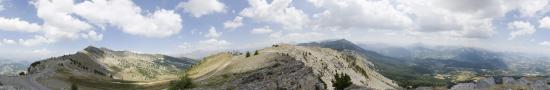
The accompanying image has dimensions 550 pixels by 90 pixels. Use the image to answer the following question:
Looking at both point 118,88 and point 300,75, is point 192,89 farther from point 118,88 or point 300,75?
point 118,88

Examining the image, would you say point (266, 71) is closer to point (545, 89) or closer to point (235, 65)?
point (235, 65)

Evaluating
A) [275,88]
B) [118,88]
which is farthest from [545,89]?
[118,88]

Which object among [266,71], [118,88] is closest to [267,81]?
[266,71]

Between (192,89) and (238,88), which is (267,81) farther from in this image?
(192,89)

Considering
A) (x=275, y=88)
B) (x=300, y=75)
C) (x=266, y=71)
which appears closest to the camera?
(x=275, y=88)

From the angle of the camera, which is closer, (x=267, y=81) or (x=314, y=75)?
(x=267, y=81)

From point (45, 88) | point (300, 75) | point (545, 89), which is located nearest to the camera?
point (545, 89)

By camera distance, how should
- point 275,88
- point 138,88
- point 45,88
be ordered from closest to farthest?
point 275,88, point 45,88, point 138,88

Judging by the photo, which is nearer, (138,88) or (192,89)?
(192,89)

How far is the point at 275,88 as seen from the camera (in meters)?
115

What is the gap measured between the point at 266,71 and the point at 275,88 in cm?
2861

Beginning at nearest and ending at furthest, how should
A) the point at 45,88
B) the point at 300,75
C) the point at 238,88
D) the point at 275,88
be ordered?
1. the point at 275,88
2. the point at 238,88
3. the point at 300,75
4. the point at 45,88

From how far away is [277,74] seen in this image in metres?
136

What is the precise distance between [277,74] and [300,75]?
662cm
